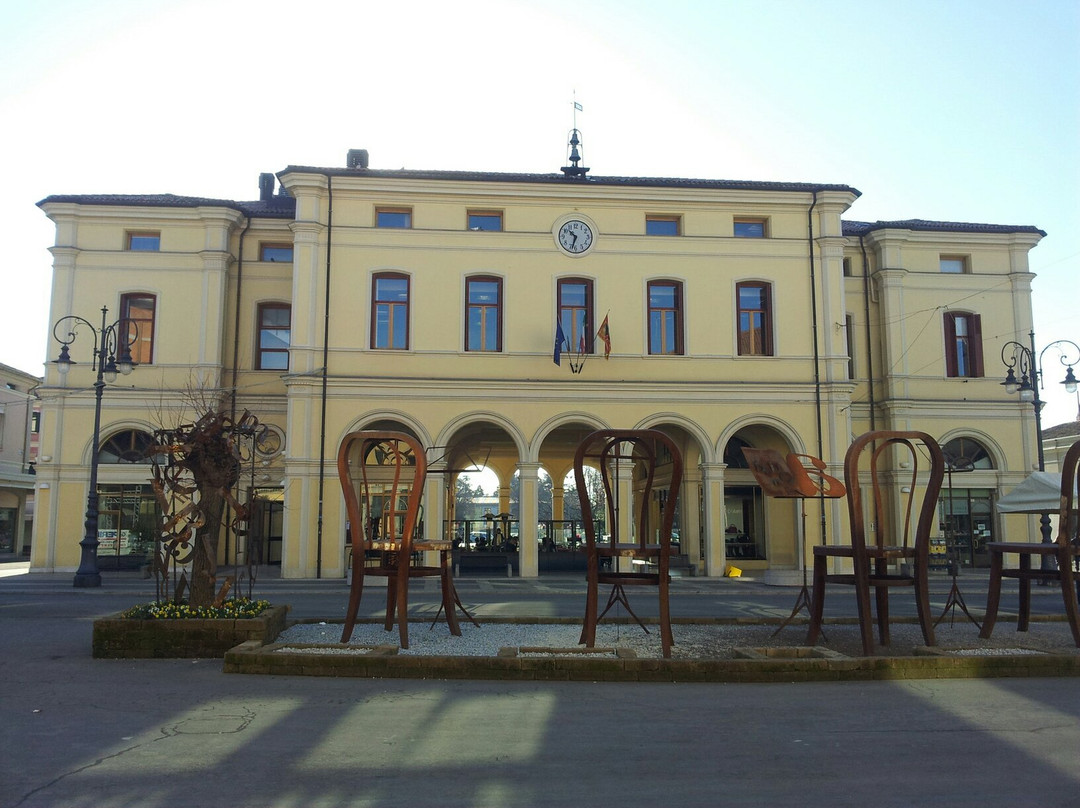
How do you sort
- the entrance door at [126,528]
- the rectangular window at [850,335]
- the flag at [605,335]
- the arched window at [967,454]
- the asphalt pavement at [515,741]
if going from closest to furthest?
1. the asphalt pavement at [515,741]
2. the flag at [605,335]
3. the entrance door at [126,528]
4. the arched window at [967,454]
5. the rectangular window at [850,335]

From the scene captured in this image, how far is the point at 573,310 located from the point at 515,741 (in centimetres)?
1990

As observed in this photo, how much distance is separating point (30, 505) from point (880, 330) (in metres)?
50.8

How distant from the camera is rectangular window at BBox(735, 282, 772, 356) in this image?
25.4 meters

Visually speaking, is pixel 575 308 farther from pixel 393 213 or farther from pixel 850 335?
pixel 850 335

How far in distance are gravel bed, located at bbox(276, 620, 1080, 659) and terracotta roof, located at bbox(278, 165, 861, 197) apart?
638 inches

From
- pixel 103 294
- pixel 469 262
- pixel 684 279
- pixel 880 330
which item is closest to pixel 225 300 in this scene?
pixel 103 294

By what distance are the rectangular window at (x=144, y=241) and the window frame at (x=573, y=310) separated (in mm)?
13069

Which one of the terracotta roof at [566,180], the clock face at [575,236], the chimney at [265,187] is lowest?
the clock face at [575,236]

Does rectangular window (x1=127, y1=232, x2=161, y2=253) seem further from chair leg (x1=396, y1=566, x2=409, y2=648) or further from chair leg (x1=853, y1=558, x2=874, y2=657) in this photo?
chair leg (x1=853, y1=558, x2=874, y2=657)

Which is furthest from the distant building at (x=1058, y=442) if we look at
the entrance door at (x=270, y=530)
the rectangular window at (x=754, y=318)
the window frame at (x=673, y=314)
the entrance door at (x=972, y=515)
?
the entrance door at (x=270, y=530)

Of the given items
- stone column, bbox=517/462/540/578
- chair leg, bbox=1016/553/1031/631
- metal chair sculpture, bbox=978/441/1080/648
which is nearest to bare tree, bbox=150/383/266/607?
metal chair sculpture, bbox=978/441/1080/648

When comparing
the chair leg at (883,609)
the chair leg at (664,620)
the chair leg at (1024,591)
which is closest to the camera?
the chair leg at (664,620)

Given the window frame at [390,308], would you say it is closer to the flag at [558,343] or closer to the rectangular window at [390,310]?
the rectangular window at [390,310]

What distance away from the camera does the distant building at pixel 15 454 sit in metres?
42.2
